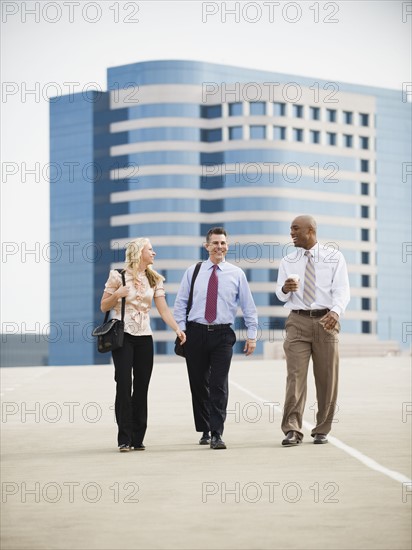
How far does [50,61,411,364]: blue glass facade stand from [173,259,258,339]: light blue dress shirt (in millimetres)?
123207

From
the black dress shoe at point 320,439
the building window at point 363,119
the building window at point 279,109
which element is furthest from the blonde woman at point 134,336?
the building window at point 363,119

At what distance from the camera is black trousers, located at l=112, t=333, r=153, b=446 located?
13406mm

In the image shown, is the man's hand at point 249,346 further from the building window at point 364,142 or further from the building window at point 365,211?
the building window at point 365,211

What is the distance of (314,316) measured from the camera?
1363 cm

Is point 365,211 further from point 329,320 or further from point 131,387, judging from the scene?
point 131,387

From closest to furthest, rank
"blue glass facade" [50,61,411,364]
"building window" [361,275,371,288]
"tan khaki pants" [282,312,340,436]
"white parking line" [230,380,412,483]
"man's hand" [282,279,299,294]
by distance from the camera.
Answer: "white parking line" [230,380,412,483] → "man's hand" [282,279,299,294] → "tan khaki pants" [282,312,340,436] → "blue glass facade" [50,61,411,364] → "building window" [361,275,371,288]

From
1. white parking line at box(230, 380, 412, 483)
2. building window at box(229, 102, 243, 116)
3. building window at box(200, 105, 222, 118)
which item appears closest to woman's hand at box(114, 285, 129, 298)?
white parking line at box(230, 380, 412, 483)

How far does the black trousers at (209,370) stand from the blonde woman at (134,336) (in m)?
0.20

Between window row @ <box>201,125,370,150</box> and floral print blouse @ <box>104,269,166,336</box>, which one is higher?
window row @ <box>201,125,370,150</box>

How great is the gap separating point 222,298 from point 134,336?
3.03ft

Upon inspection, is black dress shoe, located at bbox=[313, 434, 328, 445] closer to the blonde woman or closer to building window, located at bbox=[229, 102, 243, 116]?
the blonde woman

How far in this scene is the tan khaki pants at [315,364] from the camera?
1354 centimetres

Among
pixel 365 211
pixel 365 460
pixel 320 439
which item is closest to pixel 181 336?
pixel 320 439

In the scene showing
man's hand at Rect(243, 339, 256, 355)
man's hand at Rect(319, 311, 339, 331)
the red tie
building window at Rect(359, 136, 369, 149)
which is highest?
building window at Rect(359, 136, 369, 149)
